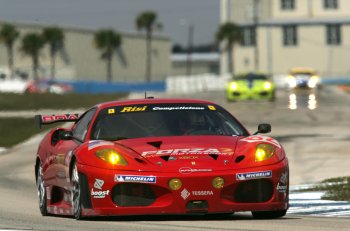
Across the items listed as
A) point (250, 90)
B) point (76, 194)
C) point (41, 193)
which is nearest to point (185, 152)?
point (76, 194)

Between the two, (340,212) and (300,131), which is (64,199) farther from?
(300,131)

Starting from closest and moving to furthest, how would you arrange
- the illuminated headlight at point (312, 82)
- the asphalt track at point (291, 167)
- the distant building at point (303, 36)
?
the asphalt track at point (291, 167)
the illuminated headlight at point (312, 82)
the distant building at point (303, 36)

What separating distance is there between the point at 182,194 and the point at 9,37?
105 meters

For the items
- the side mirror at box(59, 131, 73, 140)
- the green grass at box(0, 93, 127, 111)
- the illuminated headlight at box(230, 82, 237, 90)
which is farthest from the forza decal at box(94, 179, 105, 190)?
the illuminated headlight at box(230, 82, 237, 90)

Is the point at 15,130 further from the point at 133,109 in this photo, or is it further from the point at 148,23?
the point at 148,23

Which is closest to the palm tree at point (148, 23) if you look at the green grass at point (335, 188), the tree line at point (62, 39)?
the tree line at point (62, 39)

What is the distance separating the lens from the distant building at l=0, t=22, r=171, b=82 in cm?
11675

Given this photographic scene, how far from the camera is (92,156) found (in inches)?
376

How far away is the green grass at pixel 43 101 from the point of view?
153ft

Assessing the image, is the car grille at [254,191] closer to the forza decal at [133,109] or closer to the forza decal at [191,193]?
the forza decal at [191,193]

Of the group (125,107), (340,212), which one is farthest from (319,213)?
(125,107)

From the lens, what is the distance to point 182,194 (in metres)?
9.28

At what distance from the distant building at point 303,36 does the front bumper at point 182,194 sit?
100418mm

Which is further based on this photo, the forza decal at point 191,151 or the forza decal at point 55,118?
the forza decal at point 55,118
